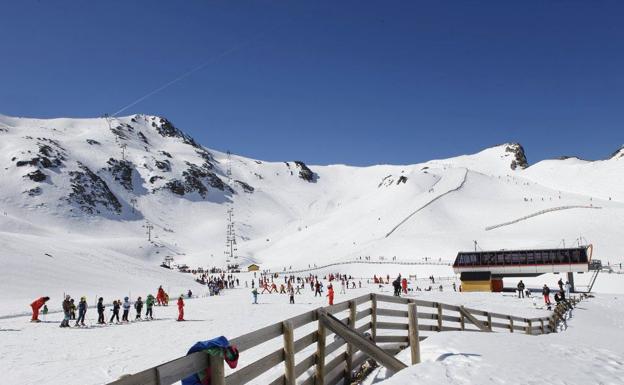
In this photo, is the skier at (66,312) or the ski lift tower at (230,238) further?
the ski lift tower at (230,238)

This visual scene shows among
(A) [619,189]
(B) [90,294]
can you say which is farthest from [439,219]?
(B) [90,294]

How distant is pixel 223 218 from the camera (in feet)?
593

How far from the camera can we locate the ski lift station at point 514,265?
162 ft

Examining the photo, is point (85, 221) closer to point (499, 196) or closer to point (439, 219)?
point (439, 219)

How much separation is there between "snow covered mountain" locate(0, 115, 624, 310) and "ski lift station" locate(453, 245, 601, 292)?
30940 millimetres

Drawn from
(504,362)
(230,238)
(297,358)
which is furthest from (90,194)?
(504,362)

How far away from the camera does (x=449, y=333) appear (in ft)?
36.7

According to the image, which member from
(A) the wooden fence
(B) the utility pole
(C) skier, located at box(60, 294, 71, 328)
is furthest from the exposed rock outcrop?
(A) the wooden fence

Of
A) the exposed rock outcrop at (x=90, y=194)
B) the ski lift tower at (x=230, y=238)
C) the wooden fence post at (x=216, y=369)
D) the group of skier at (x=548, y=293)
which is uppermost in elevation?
the exposed rock outcrop at (x=90, y=194)

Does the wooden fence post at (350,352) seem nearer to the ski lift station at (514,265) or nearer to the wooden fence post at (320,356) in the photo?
the wooden fence post at (320,356)

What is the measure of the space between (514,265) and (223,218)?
141 metres

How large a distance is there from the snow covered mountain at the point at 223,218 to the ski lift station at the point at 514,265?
30940mm

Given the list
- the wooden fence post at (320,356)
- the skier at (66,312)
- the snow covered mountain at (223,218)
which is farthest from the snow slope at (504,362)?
the snow covered mountain at (223,218)

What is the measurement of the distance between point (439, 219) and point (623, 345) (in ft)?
328
